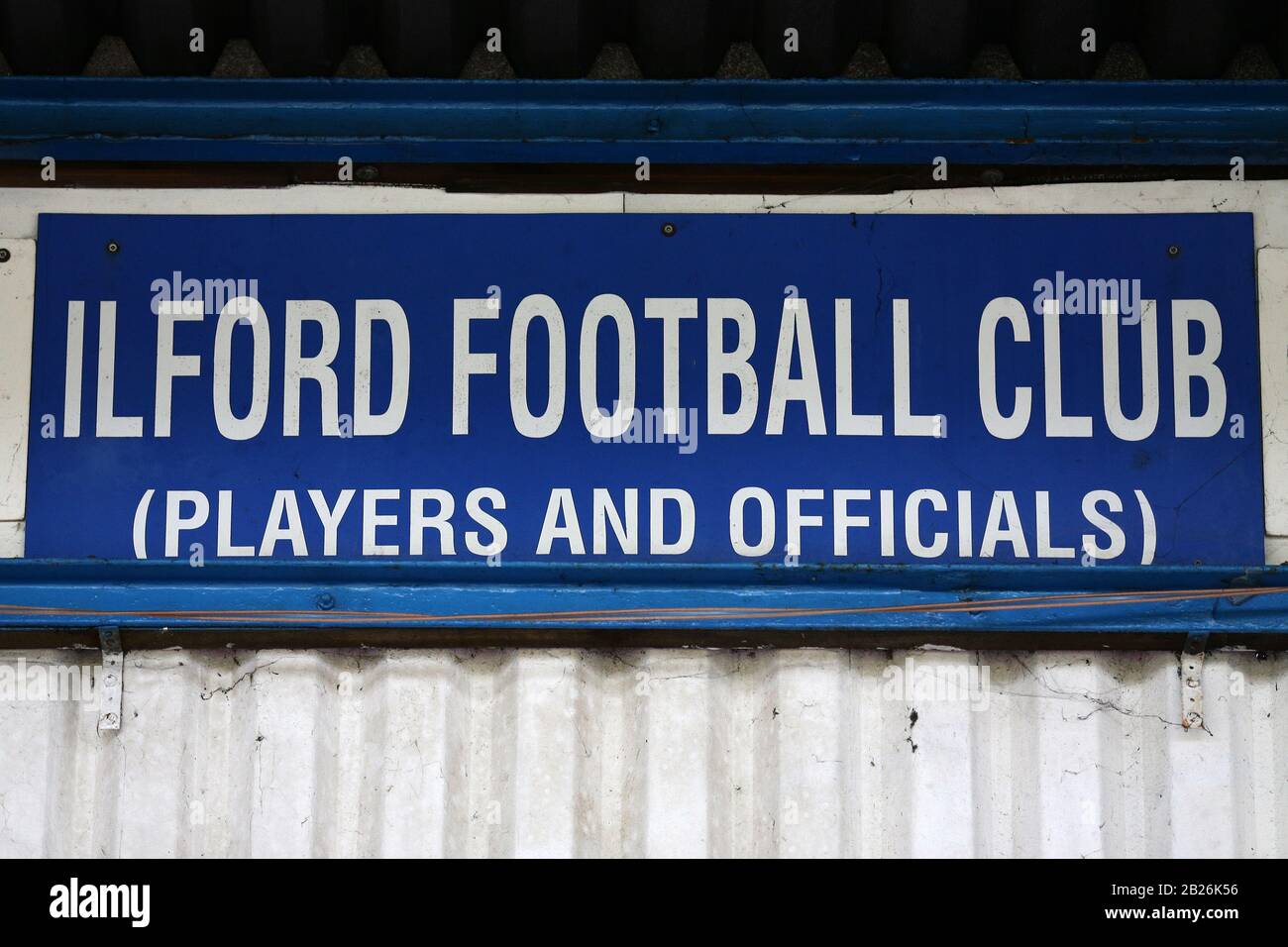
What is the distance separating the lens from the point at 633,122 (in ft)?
13.0

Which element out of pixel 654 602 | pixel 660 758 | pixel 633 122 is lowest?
pixel 660 758

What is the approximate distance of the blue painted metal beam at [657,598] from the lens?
12.2ft

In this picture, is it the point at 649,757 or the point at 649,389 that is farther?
the point at 649,389

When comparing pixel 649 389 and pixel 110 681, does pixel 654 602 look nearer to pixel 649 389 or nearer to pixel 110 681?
pixel 649 389

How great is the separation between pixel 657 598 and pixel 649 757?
15.2 inches

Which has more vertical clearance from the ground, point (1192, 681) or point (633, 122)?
point (633, 122)

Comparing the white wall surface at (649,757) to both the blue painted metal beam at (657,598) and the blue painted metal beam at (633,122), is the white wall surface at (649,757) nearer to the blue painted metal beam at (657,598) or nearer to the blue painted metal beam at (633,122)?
the blue painted metal beam at (657,598)

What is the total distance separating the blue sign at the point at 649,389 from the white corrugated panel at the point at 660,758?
29cm

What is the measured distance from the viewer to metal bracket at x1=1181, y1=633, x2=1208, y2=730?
372cm

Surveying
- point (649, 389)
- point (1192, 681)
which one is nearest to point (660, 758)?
point (649, 389)

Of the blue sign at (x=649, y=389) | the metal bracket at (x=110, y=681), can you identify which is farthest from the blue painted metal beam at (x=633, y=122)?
the metal bracket at (x=110, y=681)

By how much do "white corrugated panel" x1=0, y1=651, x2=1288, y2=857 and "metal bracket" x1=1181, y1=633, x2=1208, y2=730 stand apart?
0.02 m

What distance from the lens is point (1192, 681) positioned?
3738 mm

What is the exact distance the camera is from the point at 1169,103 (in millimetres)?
3924
